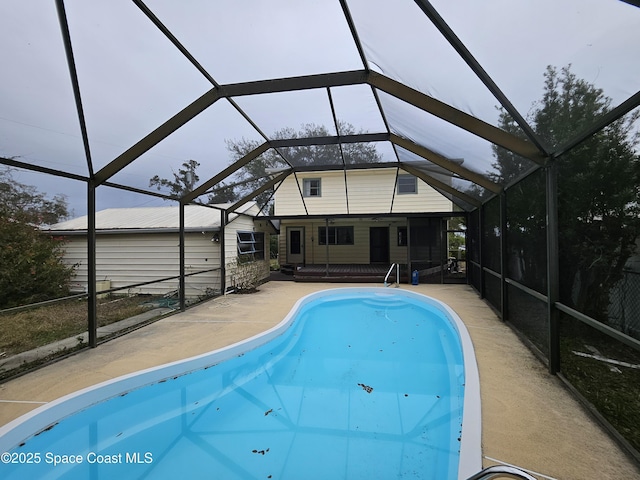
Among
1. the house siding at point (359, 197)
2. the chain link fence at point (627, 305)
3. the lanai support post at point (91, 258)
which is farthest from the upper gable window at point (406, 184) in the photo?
the lanai support post at point (91, 258)

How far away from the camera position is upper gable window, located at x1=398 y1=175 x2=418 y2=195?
35.8ft

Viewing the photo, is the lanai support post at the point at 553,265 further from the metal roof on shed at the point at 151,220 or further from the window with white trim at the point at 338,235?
the window with white trim at the point at 338,235

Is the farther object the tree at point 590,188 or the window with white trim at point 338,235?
the window with white trim at point 338,235

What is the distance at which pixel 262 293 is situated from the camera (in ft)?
30.0

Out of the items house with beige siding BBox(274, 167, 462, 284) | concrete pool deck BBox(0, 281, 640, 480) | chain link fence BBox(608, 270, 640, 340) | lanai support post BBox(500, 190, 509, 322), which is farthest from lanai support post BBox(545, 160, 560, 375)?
house with beige siding BBox(274, 167, 462, 284)

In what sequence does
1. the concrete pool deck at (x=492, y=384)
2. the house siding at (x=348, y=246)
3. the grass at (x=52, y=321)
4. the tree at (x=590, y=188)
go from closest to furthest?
the concrete pool deck at (x=492, y=384) < the tree at (x=590, y=188) < the grass at (x=52, y=321) < the house siding at (x=348, y=246)

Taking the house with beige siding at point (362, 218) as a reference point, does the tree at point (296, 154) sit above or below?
above

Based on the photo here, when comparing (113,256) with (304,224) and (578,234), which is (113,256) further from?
(578,234)

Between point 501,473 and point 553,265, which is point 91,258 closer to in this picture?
point 501,473

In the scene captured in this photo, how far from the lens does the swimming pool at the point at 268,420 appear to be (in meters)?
2.50

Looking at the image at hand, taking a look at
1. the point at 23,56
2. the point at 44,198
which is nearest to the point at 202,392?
the point at 23,56

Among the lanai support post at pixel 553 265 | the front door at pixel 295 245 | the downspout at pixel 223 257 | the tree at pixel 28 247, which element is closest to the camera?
the lanai support post at pixel 553 265

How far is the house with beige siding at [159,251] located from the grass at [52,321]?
43.9 inches

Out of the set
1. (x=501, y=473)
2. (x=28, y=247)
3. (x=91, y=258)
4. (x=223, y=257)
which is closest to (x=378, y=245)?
(x=223, y=257)
